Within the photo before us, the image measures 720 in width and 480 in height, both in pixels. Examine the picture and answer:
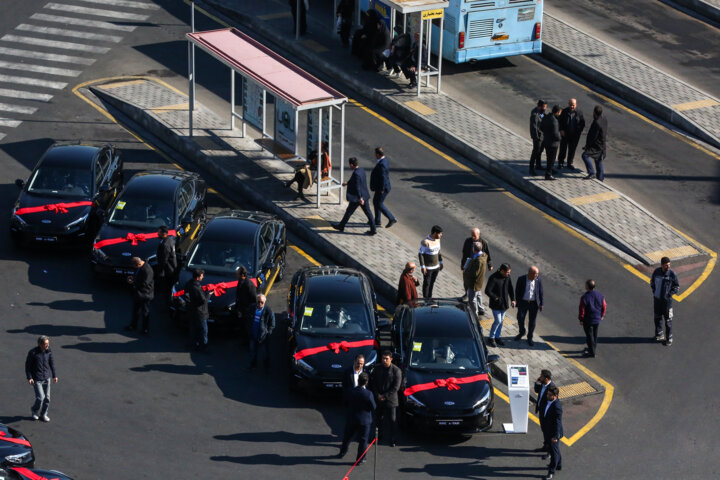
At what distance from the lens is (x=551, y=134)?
97.8 ft

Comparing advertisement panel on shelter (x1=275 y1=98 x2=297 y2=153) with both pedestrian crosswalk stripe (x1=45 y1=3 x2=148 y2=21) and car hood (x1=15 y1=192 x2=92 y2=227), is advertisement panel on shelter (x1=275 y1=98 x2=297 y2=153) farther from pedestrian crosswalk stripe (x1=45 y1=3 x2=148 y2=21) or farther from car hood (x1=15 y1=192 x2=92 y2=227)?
pedestrian crosswalk stripe (x1=45 y1=3 x2=148 y2=21)

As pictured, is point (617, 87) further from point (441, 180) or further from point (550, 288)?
point (550, 288)

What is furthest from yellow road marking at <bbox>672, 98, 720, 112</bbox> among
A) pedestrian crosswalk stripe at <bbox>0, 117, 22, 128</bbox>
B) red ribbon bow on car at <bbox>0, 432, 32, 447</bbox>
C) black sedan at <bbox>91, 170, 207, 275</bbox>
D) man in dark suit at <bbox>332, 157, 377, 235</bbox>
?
red ribbon bow on car at <bbox>0, 432, 32, 447</bbox>

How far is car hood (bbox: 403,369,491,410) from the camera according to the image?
2150 centimetres

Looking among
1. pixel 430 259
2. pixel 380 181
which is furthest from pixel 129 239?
pixel 430 259

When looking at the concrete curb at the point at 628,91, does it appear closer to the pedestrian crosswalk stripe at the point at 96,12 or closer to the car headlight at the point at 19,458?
the pedestrian crosswalk stripe at the point at 96,12

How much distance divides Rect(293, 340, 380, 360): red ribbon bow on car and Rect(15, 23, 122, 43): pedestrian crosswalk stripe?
58.0 ft

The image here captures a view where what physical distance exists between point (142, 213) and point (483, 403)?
8.79 meters

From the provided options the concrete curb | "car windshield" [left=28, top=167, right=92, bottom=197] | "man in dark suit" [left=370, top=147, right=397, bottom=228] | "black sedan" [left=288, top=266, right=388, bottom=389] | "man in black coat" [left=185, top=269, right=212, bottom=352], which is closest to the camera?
"black sedan" [left=288, top=266, right=388, bottom=389]

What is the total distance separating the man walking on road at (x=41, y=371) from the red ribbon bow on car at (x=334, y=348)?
4.13m

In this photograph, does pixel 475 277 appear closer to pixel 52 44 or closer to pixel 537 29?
pixel 537 29

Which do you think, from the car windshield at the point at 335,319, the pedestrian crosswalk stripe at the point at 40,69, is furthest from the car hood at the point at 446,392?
the pedestrian crosswalk stripe at the point at 40,69

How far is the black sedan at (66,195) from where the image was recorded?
2669cm

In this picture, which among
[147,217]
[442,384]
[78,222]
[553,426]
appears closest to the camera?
[553,426]
